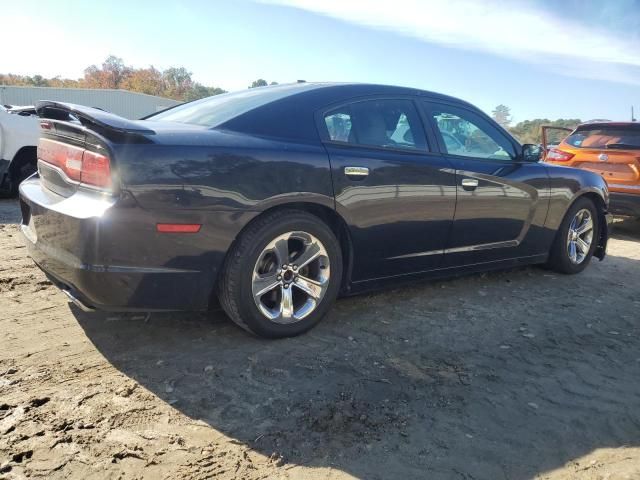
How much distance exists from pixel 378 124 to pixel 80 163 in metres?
1.86

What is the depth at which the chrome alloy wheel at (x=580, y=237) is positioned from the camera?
16.7 ft

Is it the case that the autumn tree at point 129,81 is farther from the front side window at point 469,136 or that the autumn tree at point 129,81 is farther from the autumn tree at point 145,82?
the front side window at point 469,136

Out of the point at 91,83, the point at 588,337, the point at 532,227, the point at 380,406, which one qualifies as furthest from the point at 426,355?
the point at 91,83

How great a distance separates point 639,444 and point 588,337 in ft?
4.23

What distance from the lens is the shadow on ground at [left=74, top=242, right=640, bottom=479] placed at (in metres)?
2.27

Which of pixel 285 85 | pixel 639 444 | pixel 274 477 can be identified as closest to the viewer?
pixel 274 477

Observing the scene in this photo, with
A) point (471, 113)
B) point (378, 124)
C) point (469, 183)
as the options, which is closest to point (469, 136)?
point (471, 113)

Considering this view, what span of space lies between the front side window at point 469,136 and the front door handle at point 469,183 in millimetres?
207

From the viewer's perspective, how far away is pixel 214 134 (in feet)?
9.53

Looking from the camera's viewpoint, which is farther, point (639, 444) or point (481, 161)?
point (481, 161)

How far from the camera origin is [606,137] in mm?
7328

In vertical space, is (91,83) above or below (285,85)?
above

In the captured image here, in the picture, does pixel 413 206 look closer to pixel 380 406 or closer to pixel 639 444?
pixel 380 406

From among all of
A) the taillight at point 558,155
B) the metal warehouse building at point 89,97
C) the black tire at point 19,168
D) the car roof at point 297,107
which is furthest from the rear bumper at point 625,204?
the metal warehouse building at point 89,97
